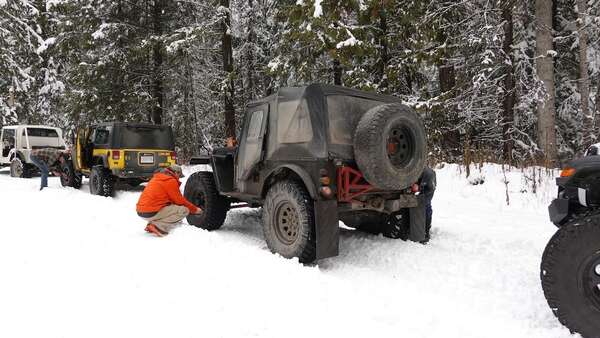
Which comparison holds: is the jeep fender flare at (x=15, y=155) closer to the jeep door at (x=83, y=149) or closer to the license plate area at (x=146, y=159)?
the jeep door at (x=83, y=149)

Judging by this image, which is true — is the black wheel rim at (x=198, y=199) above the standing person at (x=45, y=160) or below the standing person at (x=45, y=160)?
below

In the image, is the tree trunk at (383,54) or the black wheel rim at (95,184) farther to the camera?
the tree trunk at (383,54)

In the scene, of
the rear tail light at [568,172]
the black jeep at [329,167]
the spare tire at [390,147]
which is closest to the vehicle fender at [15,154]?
the black jeep at [329,167]

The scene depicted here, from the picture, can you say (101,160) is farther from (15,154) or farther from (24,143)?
(15,154)

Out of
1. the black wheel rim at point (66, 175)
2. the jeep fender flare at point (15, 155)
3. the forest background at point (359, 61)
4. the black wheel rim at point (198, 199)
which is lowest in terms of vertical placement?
the black wheel rim at point (198, 199)

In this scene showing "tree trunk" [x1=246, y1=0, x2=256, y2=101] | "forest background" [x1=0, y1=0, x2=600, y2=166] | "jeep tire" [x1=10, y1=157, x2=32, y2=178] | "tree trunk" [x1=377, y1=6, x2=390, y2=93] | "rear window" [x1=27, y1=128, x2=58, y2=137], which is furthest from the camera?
"tree trunk" [x1=246, y1=0, x2=256, y2=101]

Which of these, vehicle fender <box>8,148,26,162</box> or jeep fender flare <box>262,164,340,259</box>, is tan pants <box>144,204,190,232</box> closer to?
jeep fender flare <box>262,164,340,259</box>

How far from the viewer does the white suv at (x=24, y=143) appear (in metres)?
15.8

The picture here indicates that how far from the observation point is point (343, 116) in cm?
530

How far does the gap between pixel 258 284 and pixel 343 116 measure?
232 cm

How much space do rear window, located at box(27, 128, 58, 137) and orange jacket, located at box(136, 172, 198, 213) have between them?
496 inches

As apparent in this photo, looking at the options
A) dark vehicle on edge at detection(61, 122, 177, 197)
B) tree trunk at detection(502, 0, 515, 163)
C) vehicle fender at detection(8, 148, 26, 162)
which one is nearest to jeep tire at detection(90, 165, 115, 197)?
dark vehicle on edge at detection(61, 122, 177, 197)

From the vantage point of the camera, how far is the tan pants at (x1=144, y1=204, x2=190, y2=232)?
6359mm

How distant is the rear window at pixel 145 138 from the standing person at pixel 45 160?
283cm
